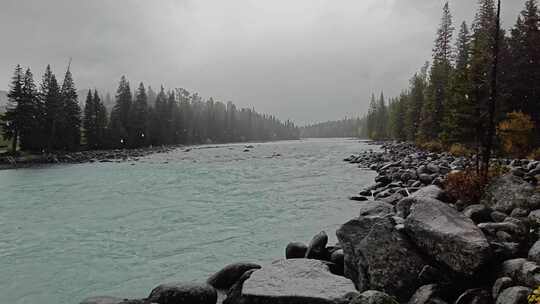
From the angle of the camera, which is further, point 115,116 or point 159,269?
point 115,116

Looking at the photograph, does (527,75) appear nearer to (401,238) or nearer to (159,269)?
(401,238)

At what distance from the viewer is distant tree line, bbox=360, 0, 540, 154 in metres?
19.6

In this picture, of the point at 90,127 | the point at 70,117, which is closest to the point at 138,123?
the point at 90,127

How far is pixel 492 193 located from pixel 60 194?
75.7ft

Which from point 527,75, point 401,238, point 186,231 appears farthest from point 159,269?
point 527,75

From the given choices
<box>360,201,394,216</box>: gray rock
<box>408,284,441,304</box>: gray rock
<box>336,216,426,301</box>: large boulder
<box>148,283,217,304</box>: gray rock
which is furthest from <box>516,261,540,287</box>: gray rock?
<box>148,283,217,304</box>: gray rock

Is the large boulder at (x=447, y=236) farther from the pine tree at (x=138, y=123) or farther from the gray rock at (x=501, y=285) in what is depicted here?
the pine tree at (x=138, y=123)

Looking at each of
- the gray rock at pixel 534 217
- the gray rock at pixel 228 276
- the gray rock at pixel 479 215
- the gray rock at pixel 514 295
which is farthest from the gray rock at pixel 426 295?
the gray rock at pixel 479 215

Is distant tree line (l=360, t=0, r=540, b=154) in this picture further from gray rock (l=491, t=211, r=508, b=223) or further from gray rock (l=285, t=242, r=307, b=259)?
gray rock (l=285, t=242, r=307, b=259)

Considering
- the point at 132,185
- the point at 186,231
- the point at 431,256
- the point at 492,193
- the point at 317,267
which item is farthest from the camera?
the point at 132,185

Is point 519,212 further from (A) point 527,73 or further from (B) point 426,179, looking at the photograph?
(A) point 527,73

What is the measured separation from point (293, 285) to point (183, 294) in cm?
219

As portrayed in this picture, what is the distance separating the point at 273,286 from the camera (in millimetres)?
6316

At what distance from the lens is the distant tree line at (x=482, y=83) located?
1964 cm
